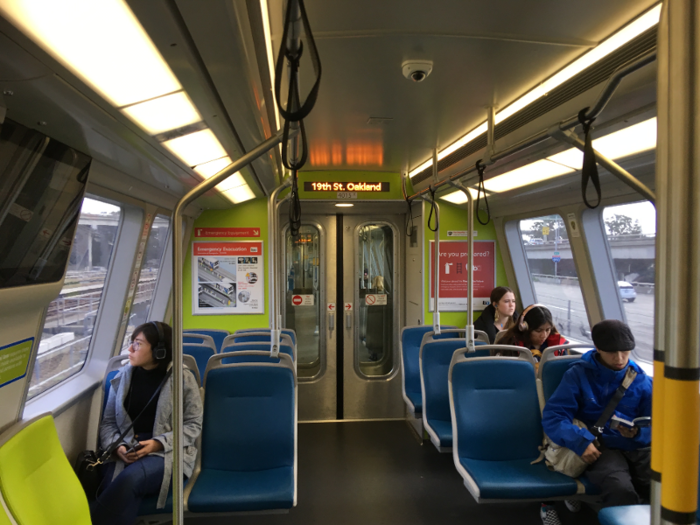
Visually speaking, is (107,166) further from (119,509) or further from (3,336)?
(119,509)

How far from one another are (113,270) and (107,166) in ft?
4.79

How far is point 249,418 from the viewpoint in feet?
9.54

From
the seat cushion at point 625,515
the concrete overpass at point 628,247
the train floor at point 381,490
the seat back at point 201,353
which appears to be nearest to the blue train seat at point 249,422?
the train floor at point 381,490

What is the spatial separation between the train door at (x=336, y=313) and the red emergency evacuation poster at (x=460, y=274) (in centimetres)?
72

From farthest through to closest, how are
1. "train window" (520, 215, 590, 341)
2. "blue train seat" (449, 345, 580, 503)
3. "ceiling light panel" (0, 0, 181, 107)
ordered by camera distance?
"train window" (520, 215, 590, 341) < "blue train seat" (449, 345, 580, 503) < "ceiling light panel" (0, 0, 181, 107)

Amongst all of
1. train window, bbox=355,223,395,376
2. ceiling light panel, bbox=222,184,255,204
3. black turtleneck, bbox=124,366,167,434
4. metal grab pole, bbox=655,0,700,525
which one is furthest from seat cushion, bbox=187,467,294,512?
train window, bbox=355,223,395,376

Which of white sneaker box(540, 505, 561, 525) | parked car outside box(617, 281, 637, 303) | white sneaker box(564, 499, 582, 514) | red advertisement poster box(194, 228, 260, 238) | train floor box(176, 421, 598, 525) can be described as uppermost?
red advertisement poster box(194, 228, 260, 238)

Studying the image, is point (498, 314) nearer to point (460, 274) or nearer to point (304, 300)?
point (460, 274)

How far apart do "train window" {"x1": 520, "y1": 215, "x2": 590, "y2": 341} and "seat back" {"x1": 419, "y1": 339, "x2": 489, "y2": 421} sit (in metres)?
1.33

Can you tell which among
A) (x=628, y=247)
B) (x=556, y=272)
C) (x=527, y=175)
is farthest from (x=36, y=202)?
(x=556, y=272)

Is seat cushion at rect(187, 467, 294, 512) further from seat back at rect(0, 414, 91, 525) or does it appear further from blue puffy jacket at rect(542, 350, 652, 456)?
blue puffy jacket at rect(542, 350, 652, 456)

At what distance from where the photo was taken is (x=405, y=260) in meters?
5.74

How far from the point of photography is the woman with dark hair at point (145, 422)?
2.54 metres

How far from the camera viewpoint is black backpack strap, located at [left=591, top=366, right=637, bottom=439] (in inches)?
110
